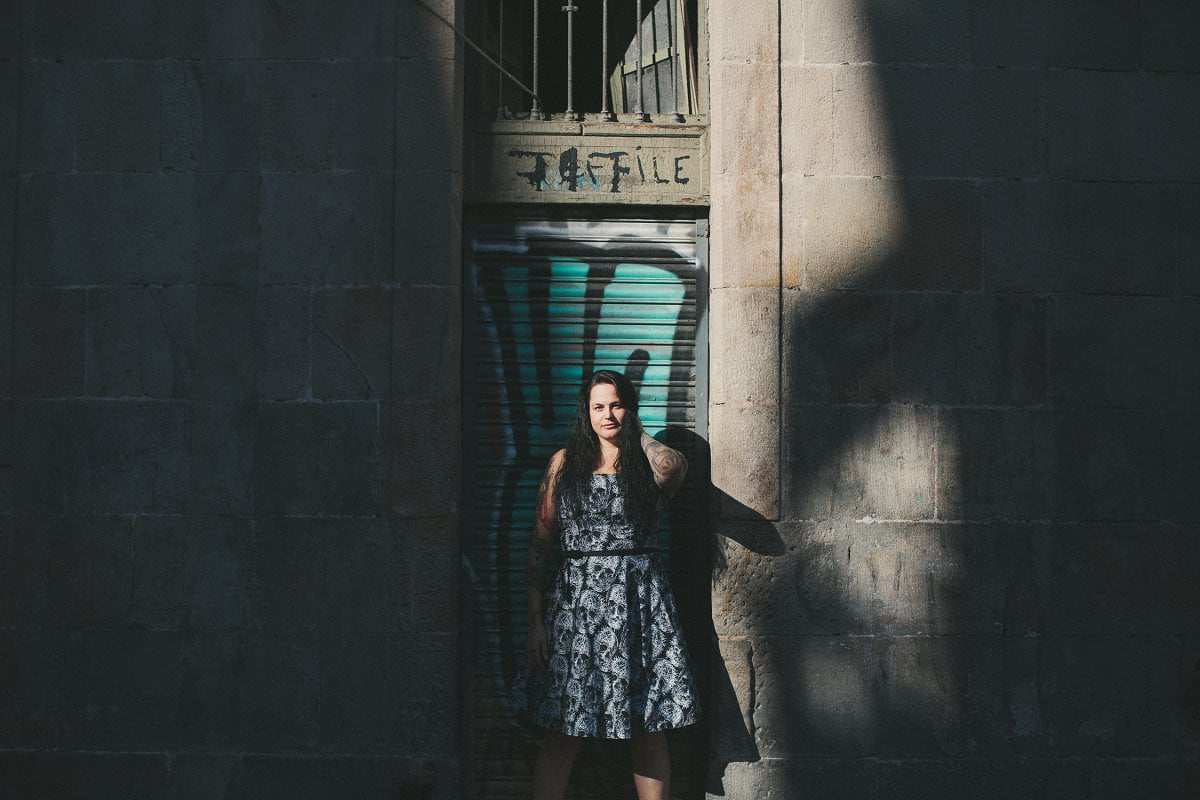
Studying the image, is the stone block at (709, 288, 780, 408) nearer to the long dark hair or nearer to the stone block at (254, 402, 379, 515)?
the long dark hair

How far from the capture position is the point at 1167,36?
530 cm

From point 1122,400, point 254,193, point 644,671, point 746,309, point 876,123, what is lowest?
point 644,671

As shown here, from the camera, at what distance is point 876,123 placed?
5270 millimetres

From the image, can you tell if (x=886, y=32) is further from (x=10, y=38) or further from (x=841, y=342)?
(x=10, y=38)

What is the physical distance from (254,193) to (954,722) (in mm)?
4373

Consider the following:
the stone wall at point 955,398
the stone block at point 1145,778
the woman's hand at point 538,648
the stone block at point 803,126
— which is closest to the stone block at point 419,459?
the woman's hand at point 538,648

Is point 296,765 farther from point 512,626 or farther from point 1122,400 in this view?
point 1122,400

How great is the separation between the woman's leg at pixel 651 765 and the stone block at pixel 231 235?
9.67 ft

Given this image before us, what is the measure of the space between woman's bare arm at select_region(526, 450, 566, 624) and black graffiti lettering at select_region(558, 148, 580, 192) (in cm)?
149

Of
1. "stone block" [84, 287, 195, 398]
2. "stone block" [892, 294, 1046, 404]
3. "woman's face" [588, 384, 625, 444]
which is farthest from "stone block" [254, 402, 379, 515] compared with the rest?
"stone block" [892, 294, 1046, 404]

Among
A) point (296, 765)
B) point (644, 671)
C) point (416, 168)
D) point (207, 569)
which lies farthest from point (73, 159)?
point (644, 671)

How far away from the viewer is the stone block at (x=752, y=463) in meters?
5.21

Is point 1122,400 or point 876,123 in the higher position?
point 876,123

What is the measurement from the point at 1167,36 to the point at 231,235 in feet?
15.9
